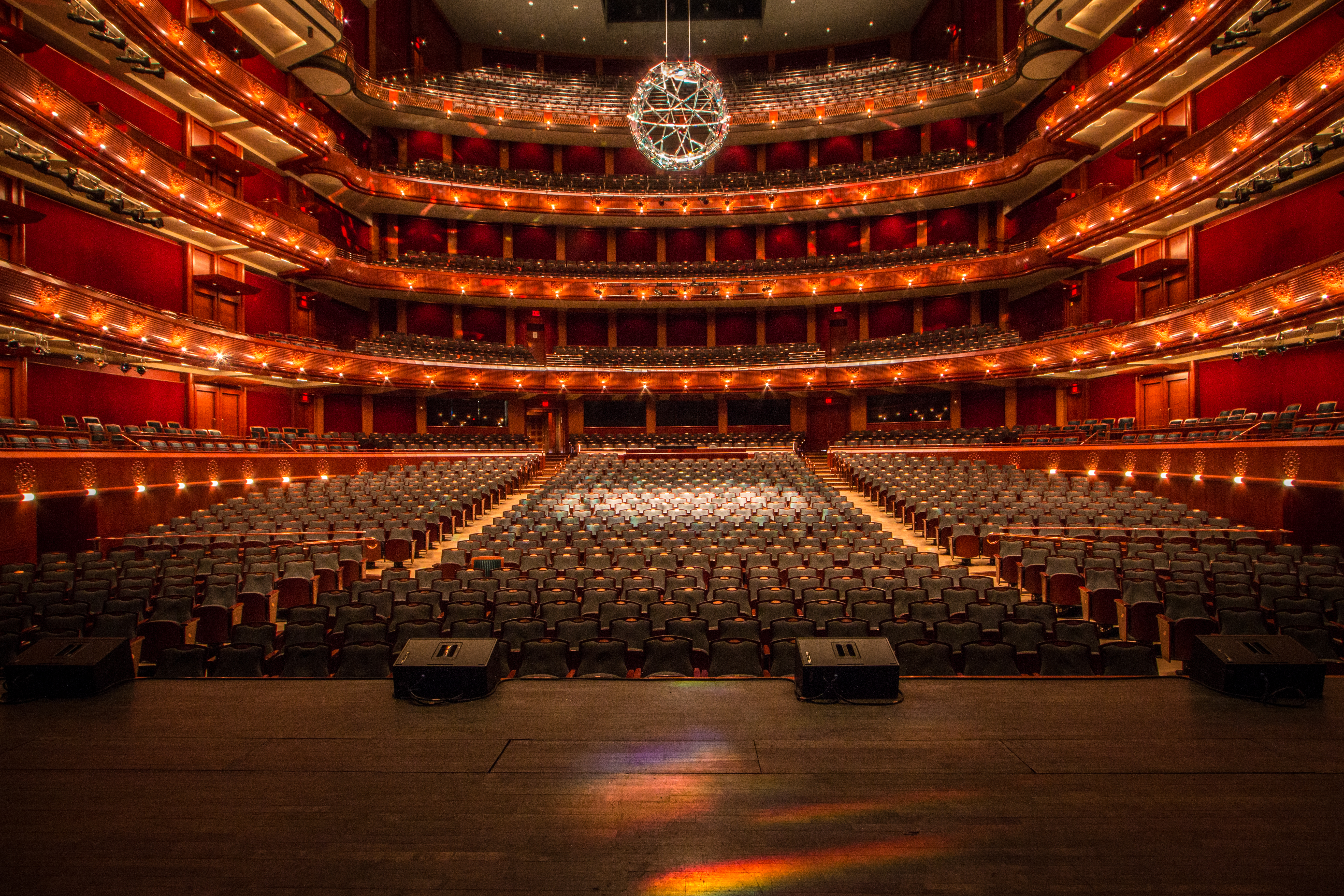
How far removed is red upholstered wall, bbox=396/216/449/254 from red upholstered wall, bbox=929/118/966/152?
19.6 m

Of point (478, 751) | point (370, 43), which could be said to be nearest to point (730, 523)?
point (478, 751)

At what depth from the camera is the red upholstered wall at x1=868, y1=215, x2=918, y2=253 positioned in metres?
26.1

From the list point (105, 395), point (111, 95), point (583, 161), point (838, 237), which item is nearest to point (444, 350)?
point (105, 395)

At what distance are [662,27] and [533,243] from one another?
36.6ft

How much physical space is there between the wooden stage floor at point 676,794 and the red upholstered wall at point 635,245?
83.0ft

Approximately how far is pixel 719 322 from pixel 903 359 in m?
8.01

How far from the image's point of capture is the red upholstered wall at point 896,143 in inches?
1032

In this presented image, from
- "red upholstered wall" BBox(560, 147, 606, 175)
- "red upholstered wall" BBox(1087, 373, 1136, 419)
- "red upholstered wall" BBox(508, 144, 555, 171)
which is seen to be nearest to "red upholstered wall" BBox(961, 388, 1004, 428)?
"red upholstered wall" BBox(1087, 373, 1136, 419)

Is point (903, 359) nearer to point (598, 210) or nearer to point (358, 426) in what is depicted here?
point (598, 210)

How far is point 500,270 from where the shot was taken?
982 inches

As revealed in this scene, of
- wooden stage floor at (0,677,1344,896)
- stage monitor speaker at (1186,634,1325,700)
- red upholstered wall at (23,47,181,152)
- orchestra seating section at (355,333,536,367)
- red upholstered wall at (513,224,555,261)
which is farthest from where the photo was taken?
red upholstered wall at (513,224,555,261)

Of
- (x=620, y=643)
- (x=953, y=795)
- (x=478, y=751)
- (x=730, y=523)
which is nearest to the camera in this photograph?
(x=953, y=795)

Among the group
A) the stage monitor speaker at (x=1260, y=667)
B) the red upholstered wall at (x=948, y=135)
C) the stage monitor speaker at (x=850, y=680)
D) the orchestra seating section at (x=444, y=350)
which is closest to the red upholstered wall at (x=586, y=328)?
the orchestra seating section at (x=444, y=350)

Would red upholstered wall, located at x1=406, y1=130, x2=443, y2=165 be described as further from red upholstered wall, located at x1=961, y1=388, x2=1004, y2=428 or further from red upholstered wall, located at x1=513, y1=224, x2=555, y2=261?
red upholstered wall, located at x1=961, y1=388, x2=1004, y2=428
